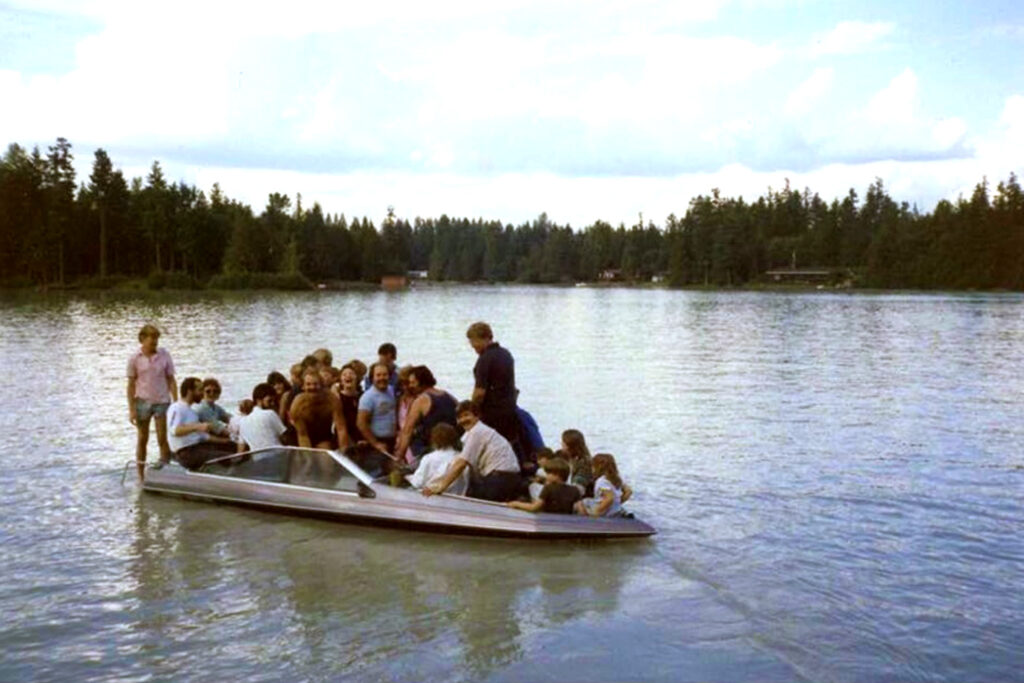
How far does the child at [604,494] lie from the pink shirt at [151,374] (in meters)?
6.93

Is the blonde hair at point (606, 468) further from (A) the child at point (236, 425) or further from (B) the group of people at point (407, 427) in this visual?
(A) the child at point (236, 425)

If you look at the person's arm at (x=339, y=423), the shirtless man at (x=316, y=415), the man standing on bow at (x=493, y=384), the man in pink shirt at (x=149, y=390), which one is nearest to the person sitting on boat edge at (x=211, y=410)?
the man in pink shirt at (x=149, y=390)

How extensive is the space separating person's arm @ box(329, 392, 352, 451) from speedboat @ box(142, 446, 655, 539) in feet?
1.51

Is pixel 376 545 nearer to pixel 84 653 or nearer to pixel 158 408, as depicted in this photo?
pixel 84 653

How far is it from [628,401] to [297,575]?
17.7 meters

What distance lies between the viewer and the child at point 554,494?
12078 mm

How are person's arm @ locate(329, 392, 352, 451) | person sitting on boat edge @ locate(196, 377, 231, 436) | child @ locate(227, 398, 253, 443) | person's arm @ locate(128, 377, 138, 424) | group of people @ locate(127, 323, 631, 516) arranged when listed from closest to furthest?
1. group of people @ locate(127, 323, 631, 516)
2. person's arm @ locate(329, 392, 352, 451)
3. child @ locate(227, 398, 253, 443)
4. person sitting on boat edge @ locate(196, 377, 231, 436)
5. person's arm @ locate(128, 377, 138, 424)

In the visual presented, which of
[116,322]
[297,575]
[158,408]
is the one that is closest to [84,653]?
[297,575]

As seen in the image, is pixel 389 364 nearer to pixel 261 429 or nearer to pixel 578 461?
pixel 261 429

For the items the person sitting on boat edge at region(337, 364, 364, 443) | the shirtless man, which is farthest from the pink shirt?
the shirtless man

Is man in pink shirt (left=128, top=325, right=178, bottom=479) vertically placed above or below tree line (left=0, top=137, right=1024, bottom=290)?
below

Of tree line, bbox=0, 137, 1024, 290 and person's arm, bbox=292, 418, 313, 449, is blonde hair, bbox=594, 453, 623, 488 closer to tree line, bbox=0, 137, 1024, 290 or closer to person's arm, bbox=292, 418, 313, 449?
person's arm, bbox=292, 418, 313, 449

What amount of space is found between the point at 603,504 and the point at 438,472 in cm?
207

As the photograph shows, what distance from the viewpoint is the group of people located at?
12430mm
